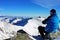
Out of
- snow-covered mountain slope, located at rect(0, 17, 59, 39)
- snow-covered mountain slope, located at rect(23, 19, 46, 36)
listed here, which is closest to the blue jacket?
snow-covered mountain slope, located at rect(0, 17, 59, 39)

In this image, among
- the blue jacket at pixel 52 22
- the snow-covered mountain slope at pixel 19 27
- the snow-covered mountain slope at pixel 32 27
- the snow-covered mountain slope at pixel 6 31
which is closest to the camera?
the snow-covered mountain slope at pixel 6 31

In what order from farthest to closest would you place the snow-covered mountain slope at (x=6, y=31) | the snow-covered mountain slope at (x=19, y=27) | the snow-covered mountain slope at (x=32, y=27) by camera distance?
the snow-covered mountain slope at (x=32, y=27), the snow-covered mountain slope at (x=19, y=27), the snow-covered mountain slope at (x=6, y=31)

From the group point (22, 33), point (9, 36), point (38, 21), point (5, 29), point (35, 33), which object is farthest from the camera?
point (38, 21)

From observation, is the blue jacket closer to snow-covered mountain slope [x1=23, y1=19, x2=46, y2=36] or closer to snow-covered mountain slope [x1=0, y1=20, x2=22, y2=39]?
snow-covered mountain slope [x1=0, y1=20, x2=22, y2=39]

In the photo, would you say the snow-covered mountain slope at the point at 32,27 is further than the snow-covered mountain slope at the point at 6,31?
Yes

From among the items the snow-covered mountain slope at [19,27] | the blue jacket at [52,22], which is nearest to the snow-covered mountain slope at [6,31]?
the snow-covered mountain slope at [19,27]

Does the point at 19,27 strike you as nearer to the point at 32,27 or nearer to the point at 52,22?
the point at 32,27

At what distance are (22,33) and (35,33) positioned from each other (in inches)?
64.9

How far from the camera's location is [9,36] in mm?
10938

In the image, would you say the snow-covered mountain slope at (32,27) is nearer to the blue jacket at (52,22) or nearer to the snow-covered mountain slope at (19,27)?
the snow-covered mountain slope at (19,27)

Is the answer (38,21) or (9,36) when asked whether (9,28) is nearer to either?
(9,36)

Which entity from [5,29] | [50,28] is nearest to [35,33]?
[50,28]

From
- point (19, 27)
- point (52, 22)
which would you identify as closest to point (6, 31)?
point (19, 27)

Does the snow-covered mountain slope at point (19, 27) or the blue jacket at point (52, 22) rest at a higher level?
the blue jacket at point (52, 22)
